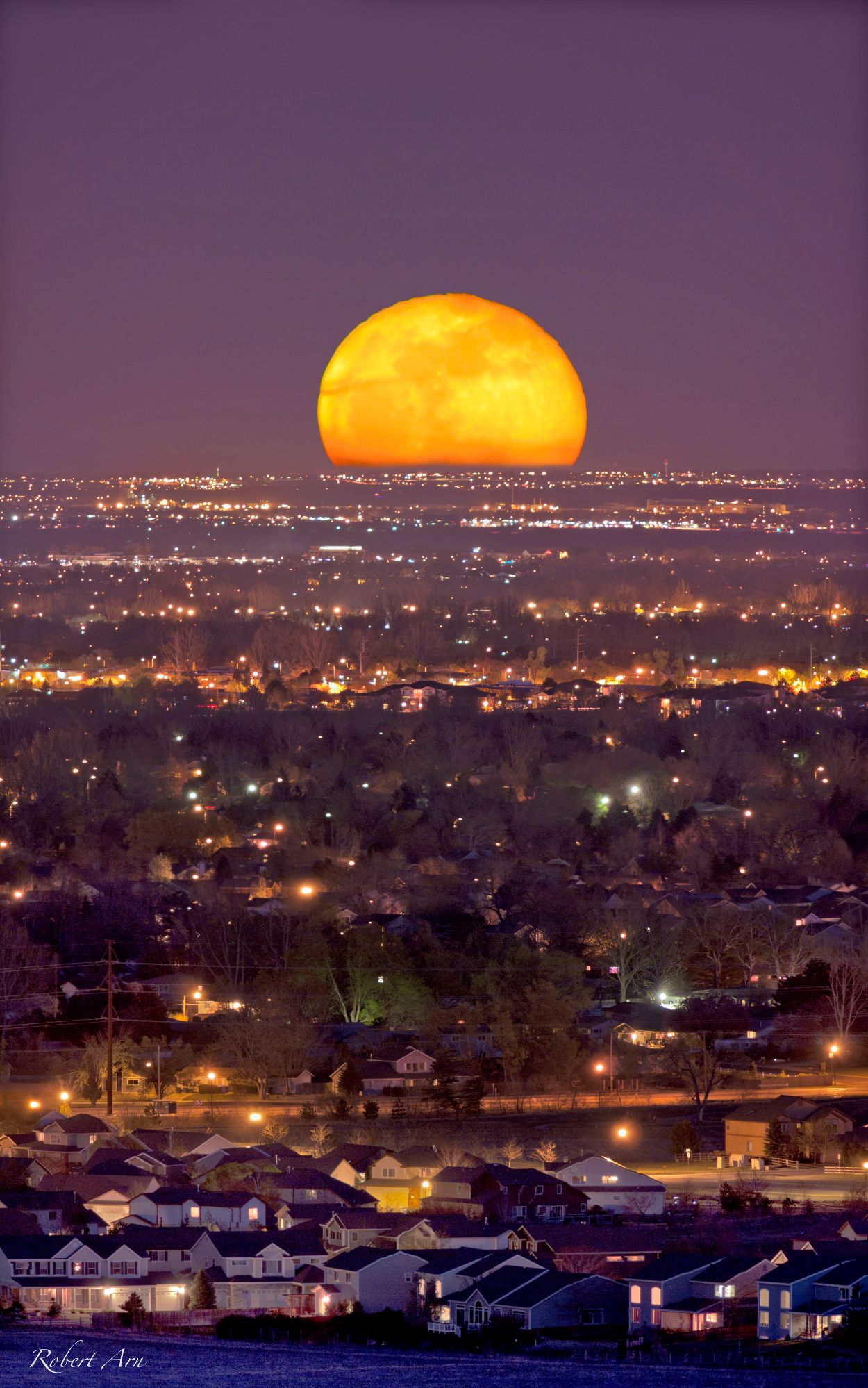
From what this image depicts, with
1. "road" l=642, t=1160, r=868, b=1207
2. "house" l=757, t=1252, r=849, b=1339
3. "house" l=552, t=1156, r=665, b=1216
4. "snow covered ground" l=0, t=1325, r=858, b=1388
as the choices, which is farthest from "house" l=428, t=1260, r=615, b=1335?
"road" l=642, t=1160, r=868, b=1207

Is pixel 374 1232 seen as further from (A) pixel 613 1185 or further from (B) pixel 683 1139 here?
(B) pixel 683 1139

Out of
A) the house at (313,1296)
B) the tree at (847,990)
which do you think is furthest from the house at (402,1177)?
the tree at (847,990)

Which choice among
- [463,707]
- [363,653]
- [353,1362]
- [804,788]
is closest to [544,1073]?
[353,1362]

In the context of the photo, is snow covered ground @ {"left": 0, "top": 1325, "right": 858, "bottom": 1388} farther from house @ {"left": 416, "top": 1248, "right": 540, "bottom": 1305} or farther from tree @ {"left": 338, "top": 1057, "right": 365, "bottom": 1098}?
tree @ {"left": 338, "top": 1057, "right": 365, "bottom": 1098}

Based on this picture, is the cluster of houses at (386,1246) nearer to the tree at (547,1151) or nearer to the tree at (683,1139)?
the tree at (547,1151)

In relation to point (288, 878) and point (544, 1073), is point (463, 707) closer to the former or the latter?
point (288, 878)
